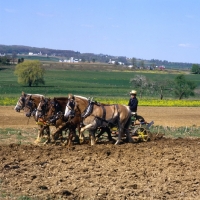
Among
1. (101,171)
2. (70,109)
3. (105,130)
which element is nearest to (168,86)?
(105,130)

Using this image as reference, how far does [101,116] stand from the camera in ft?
53.8

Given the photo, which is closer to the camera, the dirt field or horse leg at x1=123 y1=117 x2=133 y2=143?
the dirt field

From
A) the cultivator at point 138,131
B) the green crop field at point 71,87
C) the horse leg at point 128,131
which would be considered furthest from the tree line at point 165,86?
the horse leg at point 128,131

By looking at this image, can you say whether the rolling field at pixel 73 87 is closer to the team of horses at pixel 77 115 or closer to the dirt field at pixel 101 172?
the team of horses at pixel 77 115

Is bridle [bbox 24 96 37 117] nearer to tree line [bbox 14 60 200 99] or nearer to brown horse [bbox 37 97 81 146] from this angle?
brown horse [bbox 37 97 81 146]

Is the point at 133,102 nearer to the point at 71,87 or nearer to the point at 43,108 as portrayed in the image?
the point at 43,108

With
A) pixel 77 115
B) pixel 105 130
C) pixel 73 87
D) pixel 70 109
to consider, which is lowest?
pixel 73 87

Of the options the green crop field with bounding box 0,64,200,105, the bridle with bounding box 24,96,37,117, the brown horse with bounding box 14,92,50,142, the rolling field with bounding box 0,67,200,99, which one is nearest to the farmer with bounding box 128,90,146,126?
the brown horse with bounding box 14,92,50,142

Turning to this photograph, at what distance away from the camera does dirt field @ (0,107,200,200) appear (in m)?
10.4

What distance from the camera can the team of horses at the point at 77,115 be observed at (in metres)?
16.3

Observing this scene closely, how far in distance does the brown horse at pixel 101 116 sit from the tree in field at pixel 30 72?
72379 millimetres

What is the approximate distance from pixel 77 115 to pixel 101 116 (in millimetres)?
783

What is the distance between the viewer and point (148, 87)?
7212 centimetres

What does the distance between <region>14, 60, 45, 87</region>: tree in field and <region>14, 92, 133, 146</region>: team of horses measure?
71520 millimetres
